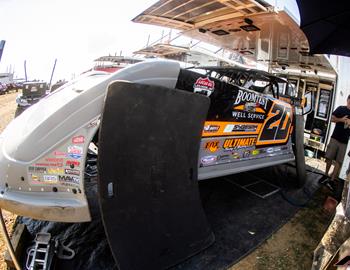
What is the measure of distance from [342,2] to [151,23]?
12.3 ft

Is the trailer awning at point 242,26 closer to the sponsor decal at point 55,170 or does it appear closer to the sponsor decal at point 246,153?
the sponsor decal at point 246,153

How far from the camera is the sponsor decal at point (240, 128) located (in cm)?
300

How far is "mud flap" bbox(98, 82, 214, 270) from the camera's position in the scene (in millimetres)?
1933

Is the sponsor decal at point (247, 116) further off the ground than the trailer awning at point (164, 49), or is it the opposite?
the trailer awning at point (164, 49)

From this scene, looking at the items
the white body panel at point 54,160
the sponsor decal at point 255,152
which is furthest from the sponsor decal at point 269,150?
the white body panel at point 54,160

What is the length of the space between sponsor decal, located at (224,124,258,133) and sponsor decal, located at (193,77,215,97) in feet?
1.77

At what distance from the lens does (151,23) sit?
5.76 m

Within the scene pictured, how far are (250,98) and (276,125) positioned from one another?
927 millimetres

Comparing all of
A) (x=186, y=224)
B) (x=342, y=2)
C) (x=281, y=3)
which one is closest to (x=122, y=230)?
(x=186, y=224)

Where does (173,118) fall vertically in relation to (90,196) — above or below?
above

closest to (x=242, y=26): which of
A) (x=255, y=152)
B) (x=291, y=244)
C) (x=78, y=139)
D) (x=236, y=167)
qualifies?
(x=255, y=152)

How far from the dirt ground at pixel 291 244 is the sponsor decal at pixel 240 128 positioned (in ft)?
4.17

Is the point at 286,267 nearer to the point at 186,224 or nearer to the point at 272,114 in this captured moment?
the point at 186,224

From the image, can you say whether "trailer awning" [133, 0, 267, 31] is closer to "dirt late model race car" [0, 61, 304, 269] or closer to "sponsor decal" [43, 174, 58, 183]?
"dirt late model race car" [0, 61, 304, 269]
